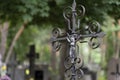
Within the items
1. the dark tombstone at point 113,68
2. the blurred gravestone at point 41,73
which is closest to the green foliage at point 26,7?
the dark tombstone at point 113,68

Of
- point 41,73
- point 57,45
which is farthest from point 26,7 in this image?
point 41,73

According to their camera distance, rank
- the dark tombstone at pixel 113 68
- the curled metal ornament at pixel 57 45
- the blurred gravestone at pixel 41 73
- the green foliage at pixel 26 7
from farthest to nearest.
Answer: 1. the blurred gravestone at pixel 41 73
2. the dark tombstone at pixel 113 68
3. the green foliage at pixel 26 7
4. the curled metal ornament at pixel 57 45

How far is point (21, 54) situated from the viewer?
21.9m

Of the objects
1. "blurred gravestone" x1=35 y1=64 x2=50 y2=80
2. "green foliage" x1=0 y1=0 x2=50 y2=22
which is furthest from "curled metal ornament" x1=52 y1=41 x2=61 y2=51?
"blurred gravestone" x1=35 y1=64 x2=50 y2=80

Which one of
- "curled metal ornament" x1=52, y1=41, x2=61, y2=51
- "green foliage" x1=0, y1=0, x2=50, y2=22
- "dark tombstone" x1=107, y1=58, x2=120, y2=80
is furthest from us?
"dark tombstone" x1=107, y1=58, x2=120, y2=80

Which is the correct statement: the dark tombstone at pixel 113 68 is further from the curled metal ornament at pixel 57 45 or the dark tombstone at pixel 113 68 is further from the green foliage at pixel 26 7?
the curled metal ornament at pixel 57 45

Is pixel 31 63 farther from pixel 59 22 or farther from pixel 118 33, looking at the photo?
pixel 118 33

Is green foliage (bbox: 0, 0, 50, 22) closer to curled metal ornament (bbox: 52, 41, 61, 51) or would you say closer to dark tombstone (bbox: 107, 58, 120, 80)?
curled metal ornament (bbox: 52, 41, 61, 51)

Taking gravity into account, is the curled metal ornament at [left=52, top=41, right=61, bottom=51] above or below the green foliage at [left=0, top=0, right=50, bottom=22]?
below

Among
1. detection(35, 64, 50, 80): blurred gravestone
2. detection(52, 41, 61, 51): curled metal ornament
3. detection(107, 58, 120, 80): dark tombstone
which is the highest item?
detection(52, 41, 61, 51): curled metal ornament

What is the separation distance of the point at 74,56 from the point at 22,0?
3.63 m

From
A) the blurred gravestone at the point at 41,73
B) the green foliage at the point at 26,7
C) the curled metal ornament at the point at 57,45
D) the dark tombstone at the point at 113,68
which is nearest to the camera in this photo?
the curled metal ornament at the point at 57,45

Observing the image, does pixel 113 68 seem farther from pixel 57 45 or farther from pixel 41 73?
pixel 57 45

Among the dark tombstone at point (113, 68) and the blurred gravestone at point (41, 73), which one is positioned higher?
the dark tombstone at point (113, 68)
